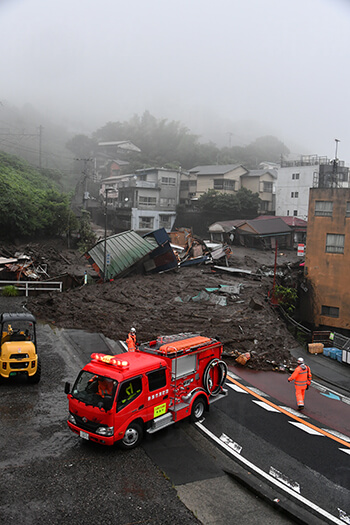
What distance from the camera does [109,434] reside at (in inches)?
311

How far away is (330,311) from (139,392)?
73.4 feet

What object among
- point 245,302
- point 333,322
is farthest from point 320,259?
point 245,302

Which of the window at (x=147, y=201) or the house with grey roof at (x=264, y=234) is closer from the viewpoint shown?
the house with grey roof at (x=264, y=234)

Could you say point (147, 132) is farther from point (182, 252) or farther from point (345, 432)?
point (345, 432)

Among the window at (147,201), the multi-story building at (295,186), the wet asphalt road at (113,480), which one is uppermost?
the multi-story building at (295,186)

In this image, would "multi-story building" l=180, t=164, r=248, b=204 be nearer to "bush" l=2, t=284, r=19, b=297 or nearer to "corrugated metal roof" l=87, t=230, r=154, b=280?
"corrugated metal roof" l=87, t=230, r=154, b=280

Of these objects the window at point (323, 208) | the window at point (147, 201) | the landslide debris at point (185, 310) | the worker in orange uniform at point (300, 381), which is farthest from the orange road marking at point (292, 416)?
the window at point (147, 201)

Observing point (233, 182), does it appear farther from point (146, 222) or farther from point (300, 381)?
point (300, 381)

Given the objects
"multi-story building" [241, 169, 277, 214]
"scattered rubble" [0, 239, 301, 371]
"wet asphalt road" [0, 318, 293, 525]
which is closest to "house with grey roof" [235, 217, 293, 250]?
"scattered rubble" [0, 239, 301, 371]

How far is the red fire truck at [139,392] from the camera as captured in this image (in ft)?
26.3

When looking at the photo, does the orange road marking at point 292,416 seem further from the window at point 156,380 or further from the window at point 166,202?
the window at point 166,202

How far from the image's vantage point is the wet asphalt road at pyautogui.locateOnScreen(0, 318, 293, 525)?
6.63 meters

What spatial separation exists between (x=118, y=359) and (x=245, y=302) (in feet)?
44.1

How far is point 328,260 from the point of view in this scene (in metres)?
27.7
